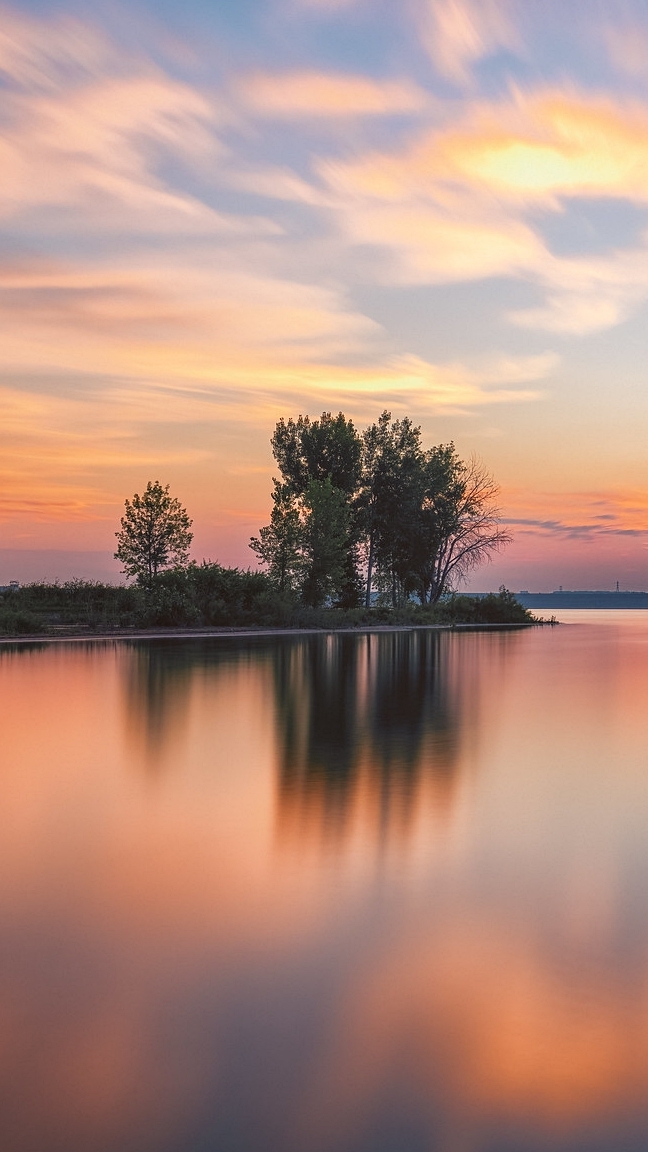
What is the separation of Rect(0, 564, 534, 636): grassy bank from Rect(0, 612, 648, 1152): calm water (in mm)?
28972

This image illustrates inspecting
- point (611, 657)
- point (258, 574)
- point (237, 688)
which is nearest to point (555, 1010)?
point (237, 688)

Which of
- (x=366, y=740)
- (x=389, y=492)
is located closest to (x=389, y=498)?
(x=389, y=492)

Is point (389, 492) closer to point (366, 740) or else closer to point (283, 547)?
point (283, 547)

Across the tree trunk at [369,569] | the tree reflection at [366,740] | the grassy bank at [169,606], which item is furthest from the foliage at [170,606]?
the tree reflection at [366,740]

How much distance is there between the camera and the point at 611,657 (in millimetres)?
33938

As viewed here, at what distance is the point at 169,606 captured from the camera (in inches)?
1700

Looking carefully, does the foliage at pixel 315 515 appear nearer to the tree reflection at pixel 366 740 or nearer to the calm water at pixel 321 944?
the tree reflection at pixel 366 740

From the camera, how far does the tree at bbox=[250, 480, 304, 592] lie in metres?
50.9

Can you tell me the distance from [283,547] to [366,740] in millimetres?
38017

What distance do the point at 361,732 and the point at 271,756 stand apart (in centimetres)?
248

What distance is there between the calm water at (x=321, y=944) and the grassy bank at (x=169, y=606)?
95.1 feet

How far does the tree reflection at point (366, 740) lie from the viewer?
9062mm

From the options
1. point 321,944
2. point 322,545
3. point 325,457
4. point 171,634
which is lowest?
point 321,944

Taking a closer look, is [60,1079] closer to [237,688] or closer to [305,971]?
[305,971]
